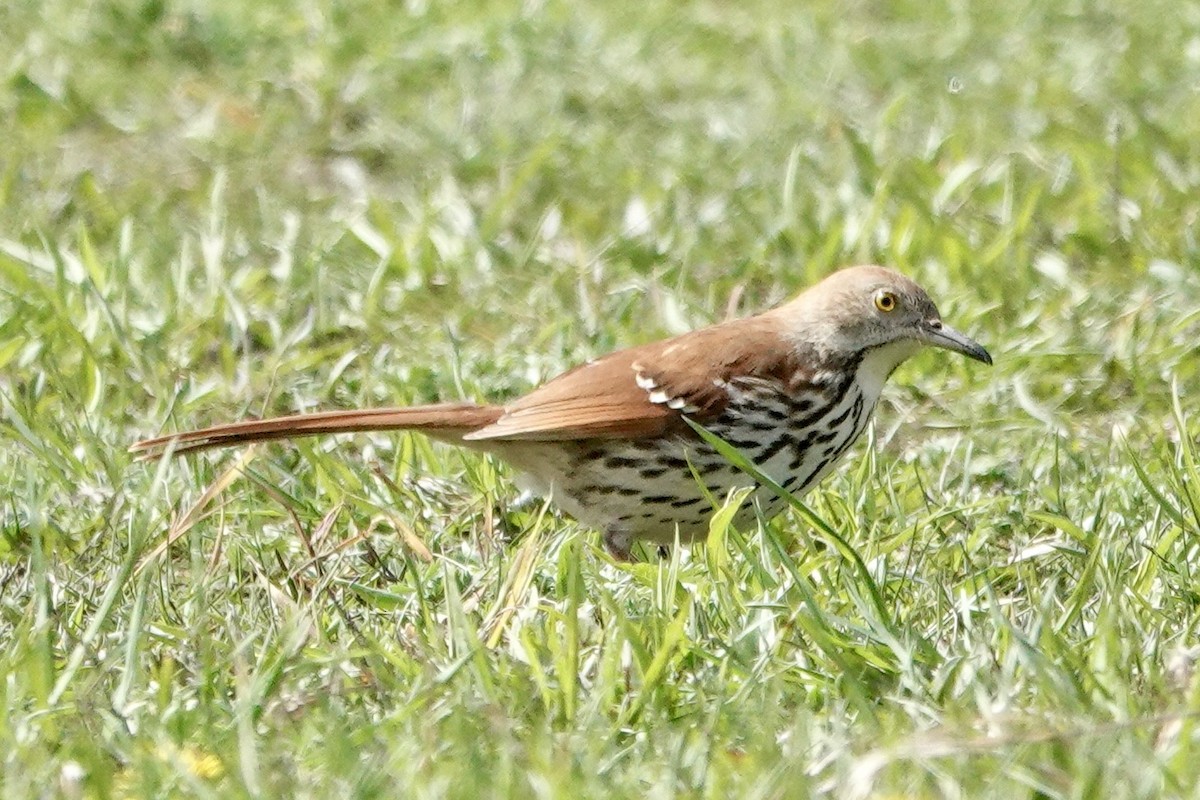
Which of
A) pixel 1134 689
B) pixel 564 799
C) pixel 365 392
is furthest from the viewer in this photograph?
pixel 365 392

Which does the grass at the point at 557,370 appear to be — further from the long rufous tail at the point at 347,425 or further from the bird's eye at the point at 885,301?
the bird's eye at the point at 885,301

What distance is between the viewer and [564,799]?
322 cm

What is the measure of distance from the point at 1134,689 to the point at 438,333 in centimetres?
306

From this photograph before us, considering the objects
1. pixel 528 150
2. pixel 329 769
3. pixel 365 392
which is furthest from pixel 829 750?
pixel 528 150

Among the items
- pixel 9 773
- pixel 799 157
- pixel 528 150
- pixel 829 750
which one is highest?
pixel 829 750

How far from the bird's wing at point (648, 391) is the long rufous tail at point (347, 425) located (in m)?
0.06

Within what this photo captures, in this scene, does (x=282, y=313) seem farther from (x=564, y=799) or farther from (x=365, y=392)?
(x=564, y=799)

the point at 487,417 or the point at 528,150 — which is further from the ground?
the point at 487,417

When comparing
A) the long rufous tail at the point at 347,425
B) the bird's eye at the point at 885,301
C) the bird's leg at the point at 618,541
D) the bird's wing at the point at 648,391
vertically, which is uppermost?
the bird's eye at the point at 885,301

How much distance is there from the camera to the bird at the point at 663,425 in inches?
195

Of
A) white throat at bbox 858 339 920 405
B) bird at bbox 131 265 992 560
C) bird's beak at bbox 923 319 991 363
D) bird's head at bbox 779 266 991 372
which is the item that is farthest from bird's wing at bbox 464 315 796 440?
bird's beak at bbox 923 319 991 363

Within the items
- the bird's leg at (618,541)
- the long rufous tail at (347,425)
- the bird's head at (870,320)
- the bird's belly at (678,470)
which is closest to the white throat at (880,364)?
the bird's head at (870,320)

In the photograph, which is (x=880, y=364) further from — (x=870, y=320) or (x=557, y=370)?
(x=557, y=370)

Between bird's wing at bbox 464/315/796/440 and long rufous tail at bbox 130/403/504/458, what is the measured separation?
6 centimetres
